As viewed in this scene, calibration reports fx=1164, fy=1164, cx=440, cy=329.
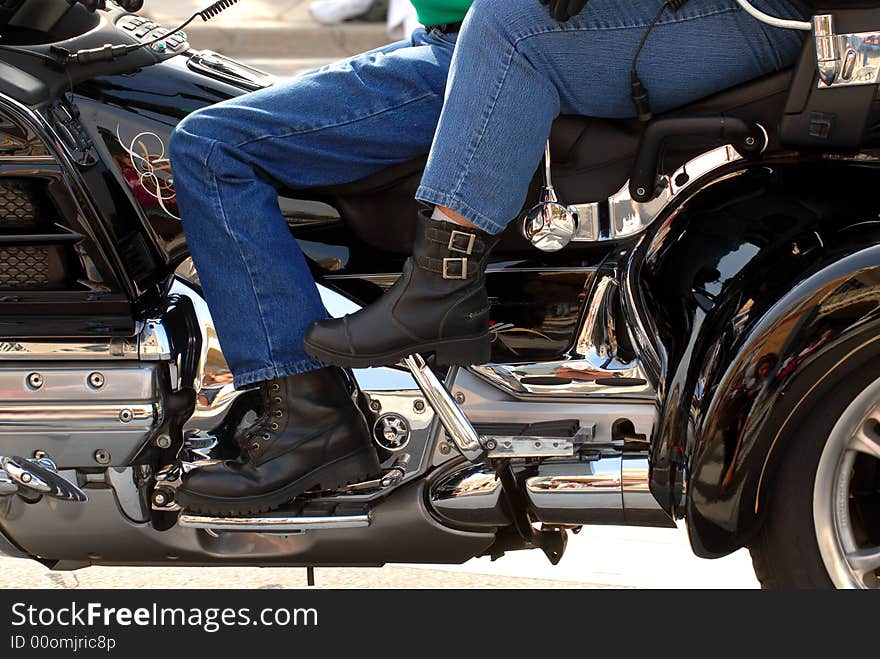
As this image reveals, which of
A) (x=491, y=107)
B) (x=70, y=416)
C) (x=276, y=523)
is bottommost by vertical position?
(x=276, y=523)

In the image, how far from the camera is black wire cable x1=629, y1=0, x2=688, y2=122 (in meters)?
1.96

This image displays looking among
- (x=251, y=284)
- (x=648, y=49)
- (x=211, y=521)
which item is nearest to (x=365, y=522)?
(x=211, y=521)

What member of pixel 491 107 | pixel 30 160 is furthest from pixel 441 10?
pixel 30 160

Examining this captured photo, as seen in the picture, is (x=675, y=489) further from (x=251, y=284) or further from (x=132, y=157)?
(x=132, y=157)

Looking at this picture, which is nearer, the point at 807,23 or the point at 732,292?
the point at 807,23

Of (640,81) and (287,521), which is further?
(287,521)

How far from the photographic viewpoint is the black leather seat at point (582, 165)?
6.63ft

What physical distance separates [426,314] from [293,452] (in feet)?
1.28

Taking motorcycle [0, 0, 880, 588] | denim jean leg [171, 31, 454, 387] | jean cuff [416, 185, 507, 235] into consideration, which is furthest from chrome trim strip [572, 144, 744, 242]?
denim jean leg [171, 31, 454, 387]

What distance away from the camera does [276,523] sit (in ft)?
7.34

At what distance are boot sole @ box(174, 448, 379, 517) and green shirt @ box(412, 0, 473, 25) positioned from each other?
82 centimetres

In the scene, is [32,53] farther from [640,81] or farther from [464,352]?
[640,81]

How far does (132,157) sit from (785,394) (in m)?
1.30
